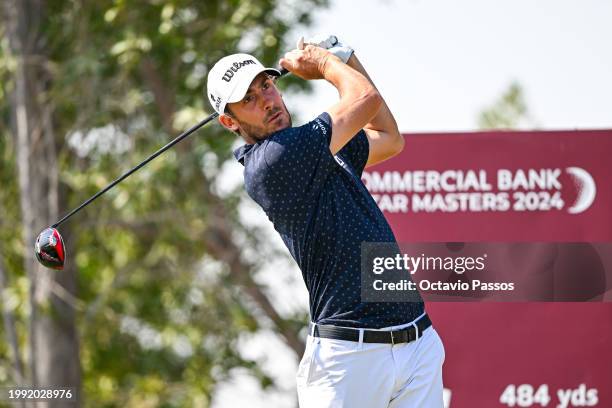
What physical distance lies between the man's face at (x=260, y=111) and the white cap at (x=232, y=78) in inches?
1.3

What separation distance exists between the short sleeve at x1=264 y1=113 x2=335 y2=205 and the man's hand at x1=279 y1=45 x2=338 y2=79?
1.04ft

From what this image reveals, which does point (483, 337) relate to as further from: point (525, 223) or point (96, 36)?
point (96, 36)

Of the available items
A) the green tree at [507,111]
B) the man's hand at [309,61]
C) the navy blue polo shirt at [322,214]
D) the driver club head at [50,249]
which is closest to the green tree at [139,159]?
the driver club head at [50,249]

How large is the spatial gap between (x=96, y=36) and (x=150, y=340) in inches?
246

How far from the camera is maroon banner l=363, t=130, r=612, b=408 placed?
16.6 feet

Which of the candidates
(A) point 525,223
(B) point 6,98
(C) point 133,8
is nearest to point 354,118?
(A) point 525,223

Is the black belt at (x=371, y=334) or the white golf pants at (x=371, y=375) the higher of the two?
the black belt at (x=371, y=334)

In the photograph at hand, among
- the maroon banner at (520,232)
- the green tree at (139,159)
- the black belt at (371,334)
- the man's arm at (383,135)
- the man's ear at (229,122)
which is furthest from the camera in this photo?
the green tree at (139,159)

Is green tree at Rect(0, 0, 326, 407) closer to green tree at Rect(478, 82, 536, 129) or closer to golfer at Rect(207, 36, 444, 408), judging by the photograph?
golfer at Rect(207, 36, 444, 408)

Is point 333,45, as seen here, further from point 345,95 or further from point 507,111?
point 507,111

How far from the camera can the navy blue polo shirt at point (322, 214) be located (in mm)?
3555

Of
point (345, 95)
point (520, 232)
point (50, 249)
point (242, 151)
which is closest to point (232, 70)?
point (242, 151)

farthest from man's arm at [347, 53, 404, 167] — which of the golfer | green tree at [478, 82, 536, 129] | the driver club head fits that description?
green tree at [478, 82, 536, 129]

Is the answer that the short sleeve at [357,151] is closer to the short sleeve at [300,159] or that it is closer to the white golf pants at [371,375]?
the short sleeve at [300,159]
